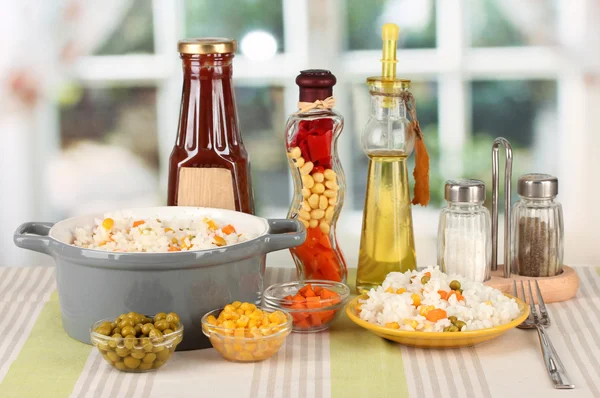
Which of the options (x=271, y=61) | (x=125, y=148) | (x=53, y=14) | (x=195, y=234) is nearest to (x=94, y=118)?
(x=125, y=148)

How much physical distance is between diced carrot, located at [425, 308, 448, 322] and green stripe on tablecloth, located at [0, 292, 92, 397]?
454 mm

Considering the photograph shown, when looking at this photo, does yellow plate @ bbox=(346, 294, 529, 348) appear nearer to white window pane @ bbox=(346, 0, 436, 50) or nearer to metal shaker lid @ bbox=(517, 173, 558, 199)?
metal shaker lid @ bbox=(517, 173, 558, 199)

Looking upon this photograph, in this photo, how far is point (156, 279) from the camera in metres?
1.19

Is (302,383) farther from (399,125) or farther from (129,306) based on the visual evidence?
(399,125)

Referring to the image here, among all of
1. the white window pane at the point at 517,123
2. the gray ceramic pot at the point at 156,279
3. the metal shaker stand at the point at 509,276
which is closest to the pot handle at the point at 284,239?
the gray ceramic pot at the point at 156,279

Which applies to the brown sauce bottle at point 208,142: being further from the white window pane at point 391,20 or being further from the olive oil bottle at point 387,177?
the white window pane at point 391,20

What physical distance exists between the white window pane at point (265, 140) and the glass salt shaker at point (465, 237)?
1.61 ft

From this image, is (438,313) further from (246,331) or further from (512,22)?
(512,22)

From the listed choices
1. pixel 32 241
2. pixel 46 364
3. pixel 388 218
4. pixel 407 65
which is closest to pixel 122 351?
pixel 46 364

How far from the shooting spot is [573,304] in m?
1.43

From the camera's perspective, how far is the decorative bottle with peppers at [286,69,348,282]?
55.9 inches

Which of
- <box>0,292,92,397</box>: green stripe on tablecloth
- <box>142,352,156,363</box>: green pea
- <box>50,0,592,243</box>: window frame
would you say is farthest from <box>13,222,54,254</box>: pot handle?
<box>50,0,592,243</box>: window frame

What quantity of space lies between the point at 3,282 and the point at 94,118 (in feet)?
Answer: 1.33

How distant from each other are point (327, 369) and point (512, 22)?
0.91m
